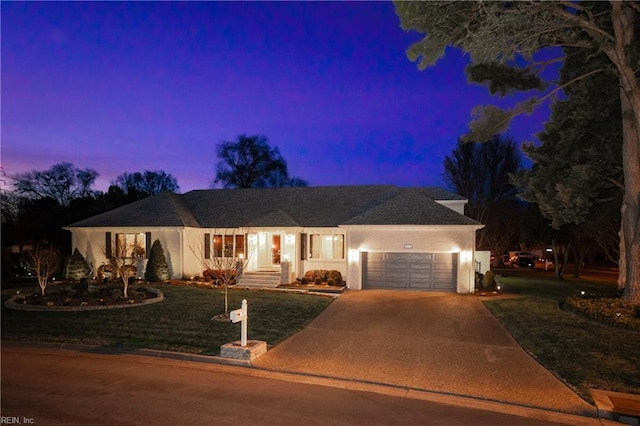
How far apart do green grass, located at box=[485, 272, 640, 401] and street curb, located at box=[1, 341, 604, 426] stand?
1139 millimetres

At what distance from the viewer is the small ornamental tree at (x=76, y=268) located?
21.2 meters

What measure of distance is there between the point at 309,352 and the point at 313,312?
4612mm

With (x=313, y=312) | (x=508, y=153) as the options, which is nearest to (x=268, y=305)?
(x=313, y=312)

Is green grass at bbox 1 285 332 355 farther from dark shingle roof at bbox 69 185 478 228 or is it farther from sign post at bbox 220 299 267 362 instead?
dark shingle roof at bbox 69 185 478 228

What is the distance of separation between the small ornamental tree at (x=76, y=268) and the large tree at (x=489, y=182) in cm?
3015

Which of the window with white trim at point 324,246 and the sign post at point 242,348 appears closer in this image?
the sign post at point 242,348

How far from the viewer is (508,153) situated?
3831 centimetres

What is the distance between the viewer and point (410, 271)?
65.0 feet

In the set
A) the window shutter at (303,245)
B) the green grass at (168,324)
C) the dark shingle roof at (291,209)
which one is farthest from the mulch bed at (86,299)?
the window shutter at (303,245)

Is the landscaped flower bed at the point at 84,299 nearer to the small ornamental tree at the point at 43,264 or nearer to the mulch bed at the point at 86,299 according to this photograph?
the mulch bed at the point at 86,299

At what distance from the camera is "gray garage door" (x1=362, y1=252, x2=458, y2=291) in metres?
19.5

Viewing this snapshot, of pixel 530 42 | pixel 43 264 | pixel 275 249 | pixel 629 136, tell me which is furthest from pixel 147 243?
pixel 629 136

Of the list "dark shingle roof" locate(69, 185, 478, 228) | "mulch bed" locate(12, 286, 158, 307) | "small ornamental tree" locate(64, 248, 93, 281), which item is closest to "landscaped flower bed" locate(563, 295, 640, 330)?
"dark shingle roof" locate(69, 185, 478, 228)

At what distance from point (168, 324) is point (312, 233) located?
1098cm
